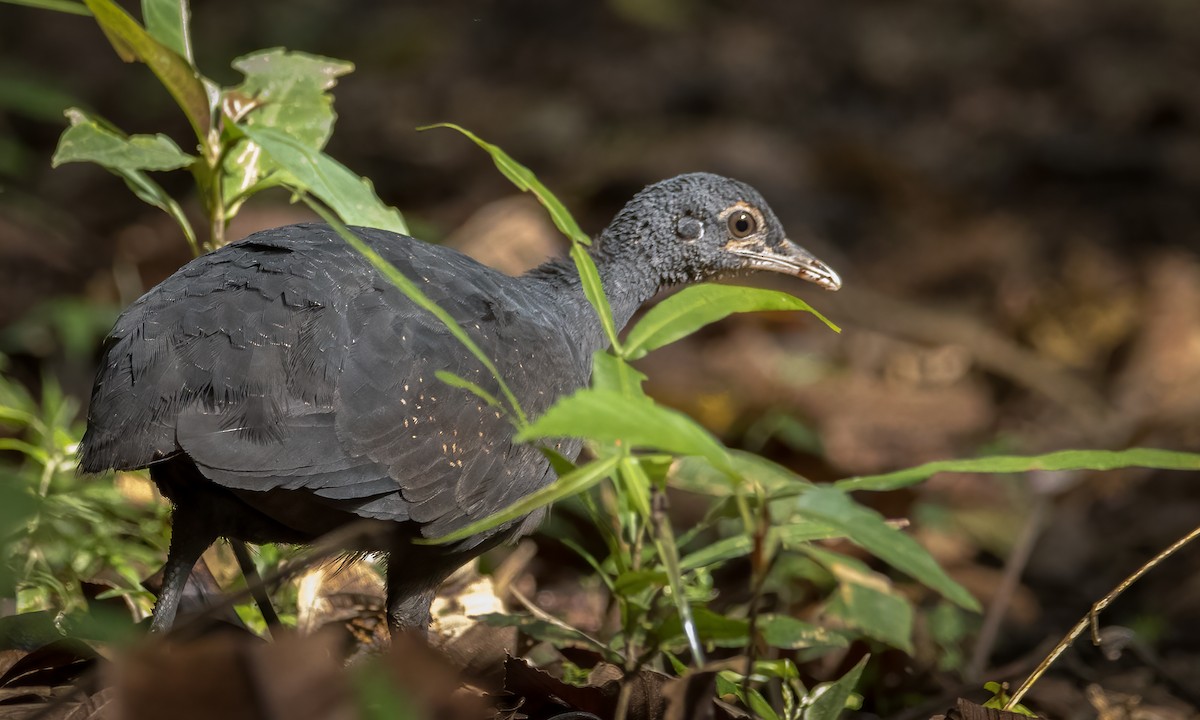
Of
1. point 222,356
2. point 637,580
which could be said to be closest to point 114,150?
point 222,356

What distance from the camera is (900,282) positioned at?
880 centimetres

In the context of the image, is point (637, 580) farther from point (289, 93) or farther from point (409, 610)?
point (289, 93)

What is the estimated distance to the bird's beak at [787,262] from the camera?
454 centimetres

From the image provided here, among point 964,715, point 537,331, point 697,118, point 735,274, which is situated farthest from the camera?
point 697,118

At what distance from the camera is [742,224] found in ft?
14.8

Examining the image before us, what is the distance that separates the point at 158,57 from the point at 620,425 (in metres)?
2.04

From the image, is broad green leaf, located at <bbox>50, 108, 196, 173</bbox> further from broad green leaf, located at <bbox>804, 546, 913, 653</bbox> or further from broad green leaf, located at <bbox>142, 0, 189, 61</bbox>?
broad green leaf, located at <bbox>804, 546, 913, 653</bbox>

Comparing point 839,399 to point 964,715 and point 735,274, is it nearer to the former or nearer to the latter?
point 735,274

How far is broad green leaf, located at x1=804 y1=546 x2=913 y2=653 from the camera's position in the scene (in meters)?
3.69

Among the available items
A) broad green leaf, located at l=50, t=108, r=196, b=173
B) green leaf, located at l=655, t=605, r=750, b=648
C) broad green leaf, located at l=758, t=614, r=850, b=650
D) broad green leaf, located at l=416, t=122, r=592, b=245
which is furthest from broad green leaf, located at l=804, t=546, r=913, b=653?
broad green leaf, located at l=50, t=108, r=196, b=173

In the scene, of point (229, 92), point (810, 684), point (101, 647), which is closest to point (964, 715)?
point (810, 684)

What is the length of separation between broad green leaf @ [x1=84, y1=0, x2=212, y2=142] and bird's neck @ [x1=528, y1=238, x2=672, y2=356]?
111cm

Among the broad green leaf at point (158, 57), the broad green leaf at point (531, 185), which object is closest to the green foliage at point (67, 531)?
the broad green leaf at point (158, 57)

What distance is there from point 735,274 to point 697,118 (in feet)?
20.1
